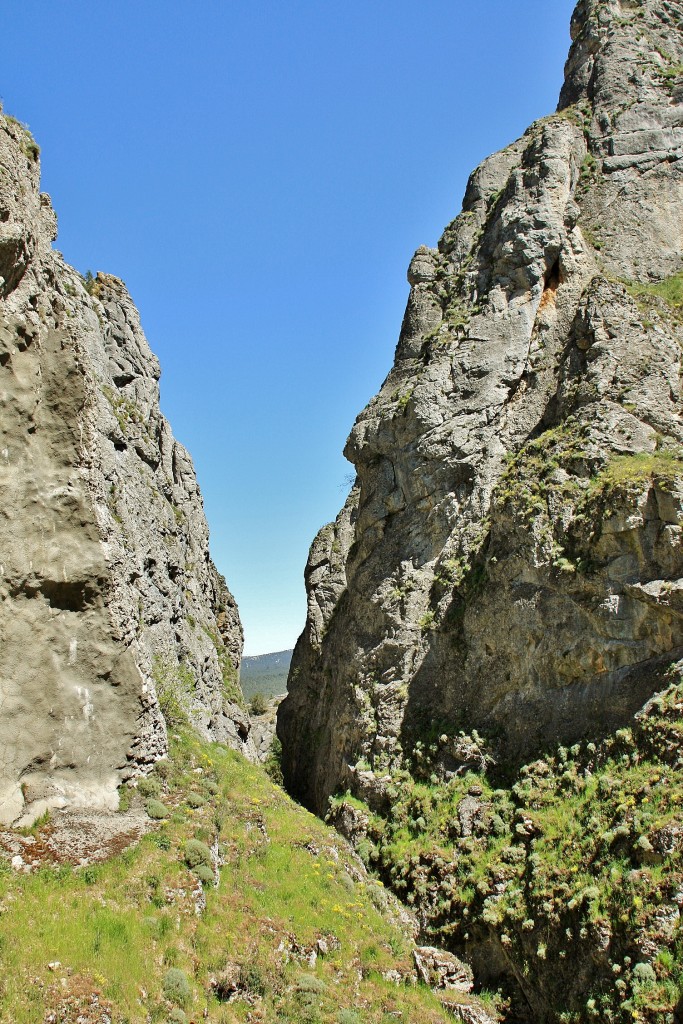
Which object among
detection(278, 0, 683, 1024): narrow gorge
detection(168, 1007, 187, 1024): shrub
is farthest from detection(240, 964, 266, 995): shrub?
detection(278, 0, 683, 1024): narrow gorge

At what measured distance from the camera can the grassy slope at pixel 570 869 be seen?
15750 mm

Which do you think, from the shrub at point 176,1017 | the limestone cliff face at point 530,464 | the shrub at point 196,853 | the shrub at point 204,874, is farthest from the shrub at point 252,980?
the limestone cliff face at point 530,464

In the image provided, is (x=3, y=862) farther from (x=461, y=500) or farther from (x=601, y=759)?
(x=461, y=500)

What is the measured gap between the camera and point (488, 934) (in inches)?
773

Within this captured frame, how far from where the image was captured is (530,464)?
27.5 m

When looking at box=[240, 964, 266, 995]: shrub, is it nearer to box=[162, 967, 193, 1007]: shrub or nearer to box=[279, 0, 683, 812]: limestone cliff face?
box=[162, 967, 193, 1007]: shrub

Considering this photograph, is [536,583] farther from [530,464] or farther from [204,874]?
[204,874]

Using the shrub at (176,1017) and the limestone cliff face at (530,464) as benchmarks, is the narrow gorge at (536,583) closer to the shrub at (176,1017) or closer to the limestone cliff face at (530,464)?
the limestone cliff face at (530,464)

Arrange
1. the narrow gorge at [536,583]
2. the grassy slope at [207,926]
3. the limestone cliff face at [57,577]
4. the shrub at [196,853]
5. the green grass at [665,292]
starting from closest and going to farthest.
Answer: the grassy slope at [207,926], the limestone cliff face at [57,577], the shrub at [196,853], the narrow gorge at [536,583], the green grass at [665,292]

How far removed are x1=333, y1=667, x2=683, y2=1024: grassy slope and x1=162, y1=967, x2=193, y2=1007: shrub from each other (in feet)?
29.1

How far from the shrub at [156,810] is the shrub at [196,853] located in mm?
1091

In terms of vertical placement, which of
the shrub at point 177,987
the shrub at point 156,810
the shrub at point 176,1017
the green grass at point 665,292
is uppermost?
the green grass at point 665,292

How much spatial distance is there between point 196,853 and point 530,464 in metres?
18.2

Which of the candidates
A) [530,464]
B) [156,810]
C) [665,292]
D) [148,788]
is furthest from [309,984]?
[665,292]
